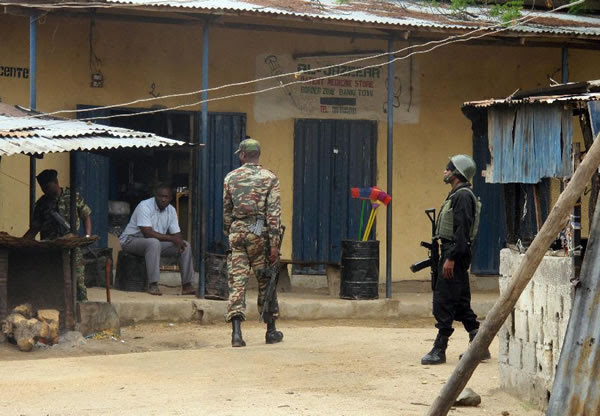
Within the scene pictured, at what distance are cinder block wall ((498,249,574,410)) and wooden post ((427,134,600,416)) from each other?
5.14ft

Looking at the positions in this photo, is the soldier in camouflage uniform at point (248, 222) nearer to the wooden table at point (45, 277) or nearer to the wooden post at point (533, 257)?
the wooden table at point (45, 277)

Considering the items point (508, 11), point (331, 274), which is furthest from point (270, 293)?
point (508, 11)

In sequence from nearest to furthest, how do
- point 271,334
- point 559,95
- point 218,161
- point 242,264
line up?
point 559,95
point 242,264
point 271,334
point 218,161

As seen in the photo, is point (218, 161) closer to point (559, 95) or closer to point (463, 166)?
point (463, 166)

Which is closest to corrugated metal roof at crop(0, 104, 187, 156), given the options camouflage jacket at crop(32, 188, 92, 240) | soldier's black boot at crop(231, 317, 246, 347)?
camouflage jacket at crop(32, 188, 92, 240)

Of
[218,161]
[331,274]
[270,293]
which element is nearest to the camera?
[270,293]

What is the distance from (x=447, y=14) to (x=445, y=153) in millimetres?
2046

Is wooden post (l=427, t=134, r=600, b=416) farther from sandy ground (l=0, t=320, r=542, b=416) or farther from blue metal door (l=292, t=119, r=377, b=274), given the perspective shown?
blue metal door (l=292, t=119, r=377, b=274)

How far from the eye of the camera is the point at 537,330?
7805 millimetres

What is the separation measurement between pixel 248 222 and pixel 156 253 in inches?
130

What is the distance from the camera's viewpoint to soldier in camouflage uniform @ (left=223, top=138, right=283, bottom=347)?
10477 mm

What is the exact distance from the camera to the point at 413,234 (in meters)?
15.7

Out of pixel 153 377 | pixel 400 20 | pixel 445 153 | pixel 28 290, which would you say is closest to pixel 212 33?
pixel 400 20

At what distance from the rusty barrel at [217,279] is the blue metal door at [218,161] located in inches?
43.9
